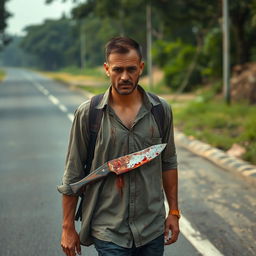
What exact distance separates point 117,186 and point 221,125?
10558mm

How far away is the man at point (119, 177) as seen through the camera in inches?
105

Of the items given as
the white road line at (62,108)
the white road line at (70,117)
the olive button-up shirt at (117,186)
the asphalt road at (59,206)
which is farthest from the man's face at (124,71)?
the white road line at (62,108)

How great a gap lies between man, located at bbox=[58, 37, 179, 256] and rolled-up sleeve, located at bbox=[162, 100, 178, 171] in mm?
46

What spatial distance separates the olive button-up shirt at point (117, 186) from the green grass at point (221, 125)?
251 inches

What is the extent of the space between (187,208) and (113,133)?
3.78 meters

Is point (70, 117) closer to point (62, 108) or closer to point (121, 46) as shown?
point (62, 108)

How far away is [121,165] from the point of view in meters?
2.64

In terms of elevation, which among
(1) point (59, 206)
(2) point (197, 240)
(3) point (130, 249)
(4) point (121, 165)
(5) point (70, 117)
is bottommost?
(5) point (70, 117)

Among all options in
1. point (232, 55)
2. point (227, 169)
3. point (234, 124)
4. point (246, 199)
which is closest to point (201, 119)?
point (234, 124)

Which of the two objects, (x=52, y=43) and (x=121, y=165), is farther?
(x=52, y=43)

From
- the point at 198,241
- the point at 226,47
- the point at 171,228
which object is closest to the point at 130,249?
the point at 171,228

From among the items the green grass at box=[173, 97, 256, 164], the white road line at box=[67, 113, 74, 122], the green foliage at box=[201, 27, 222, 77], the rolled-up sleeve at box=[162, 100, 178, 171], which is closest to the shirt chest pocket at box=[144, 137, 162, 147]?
the rolled-up sleeve at box=[162, 100, 178, 171]

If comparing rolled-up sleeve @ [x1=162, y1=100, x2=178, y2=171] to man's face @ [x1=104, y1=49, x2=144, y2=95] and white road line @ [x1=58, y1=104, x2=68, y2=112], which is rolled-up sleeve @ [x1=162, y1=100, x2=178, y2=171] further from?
white road line @ [x1=58, y1=104, x2=68, y2=112]

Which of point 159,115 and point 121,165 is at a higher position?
point 159,115
